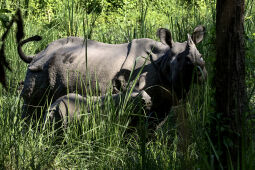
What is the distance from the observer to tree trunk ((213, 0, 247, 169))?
235cm

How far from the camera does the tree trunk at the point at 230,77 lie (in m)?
2.35

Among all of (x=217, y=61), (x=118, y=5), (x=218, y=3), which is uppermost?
(x=118, y=5)

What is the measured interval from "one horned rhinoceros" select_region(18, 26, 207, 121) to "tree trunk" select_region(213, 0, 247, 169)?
1.26m

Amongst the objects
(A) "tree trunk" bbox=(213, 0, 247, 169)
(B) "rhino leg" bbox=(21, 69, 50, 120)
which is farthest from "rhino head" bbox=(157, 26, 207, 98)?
(B) "rhino leg" bbox=(21, 69, 50, 120)

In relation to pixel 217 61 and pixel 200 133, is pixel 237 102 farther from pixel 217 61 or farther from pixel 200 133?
pixel 200 133

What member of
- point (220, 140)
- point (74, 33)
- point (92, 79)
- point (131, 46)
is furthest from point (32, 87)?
point (220, 140)

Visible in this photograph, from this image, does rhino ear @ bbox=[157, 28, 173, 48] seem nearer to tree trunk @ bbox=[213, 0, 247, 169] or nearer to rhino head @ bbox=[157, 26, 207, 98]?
rhino head @ bbox=[157, 26, 207, 98]

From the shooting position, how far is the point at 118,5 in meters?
14.2

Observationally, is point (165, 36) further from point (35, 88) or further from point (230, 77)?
point (230, 77)

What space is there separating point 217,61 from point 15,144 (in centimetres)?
156

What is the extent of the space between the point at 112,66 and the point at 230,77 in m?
2.28

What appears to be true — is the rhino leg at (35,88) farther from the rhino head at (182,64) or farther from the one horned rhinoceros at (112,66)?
the rhino head at (182,64)

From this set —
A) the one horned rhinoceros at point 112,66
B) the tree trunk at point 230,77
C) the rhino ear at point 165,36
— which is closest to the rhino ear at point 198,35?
the one horned rhinoceros at point 112,66

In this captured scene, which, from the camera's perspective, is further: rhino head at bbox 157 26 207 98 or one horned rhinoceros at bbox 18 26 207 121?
one horned rhinoceros at bbox 18 26 207 121
